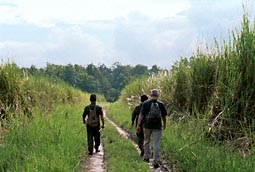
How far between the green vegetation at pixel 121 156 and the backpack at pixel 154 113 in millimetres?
1199

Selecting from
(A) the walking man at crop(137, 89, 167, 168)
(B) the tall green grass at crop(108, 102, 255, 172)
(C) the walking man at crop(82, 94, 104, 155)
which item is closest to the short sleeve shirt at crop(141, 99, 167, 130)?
(A) the walking man at crop(137, 89, 167, 168)

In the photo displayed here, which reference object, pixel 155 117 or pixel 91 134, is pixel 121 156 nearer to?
pixel 91 134

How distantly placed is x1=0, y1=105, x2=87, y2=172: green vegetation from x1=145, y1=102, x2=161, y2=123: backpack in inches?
88.3

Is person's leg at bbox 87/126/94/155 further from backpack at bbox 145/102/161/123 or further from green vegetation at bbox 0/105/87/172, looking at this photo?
backpack at bbox 145/102/161/123

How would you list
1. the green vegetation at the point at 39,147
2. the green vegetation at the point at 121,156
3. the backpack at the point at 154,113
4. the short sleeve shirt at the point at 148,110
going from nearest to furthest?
1. the green vegetation at the point at 39,147
2. the green vegetation at the point at 121,156
3. the backpack at the point at 154,113
4. the short sleeve shirt at the point at 148,110

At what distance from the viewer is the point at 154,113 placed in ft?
36.0

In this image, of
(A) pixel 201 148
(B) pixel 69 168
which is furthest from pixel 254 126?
(B) pixel 69 168

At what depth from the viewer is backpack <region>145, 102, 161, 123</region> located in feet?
36.0

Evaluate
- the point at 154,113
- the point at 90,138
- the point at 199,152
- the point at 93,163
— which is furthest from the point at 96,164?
the point at 199,152

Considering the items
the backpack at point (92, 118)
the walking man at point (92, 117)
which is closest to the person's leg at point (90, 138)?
the walking man at point (92, 117)

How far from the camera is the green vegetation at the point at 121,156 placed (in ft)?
35.5

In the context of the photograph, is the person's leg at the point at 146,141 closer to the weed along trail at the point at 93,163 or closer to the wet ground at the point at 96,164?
the wet ground at the point at 96,164

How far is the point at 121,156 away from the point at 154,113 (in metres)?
2.27

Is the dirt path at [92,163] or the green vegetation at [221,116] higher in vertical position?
the green vegetation at [221,116]
